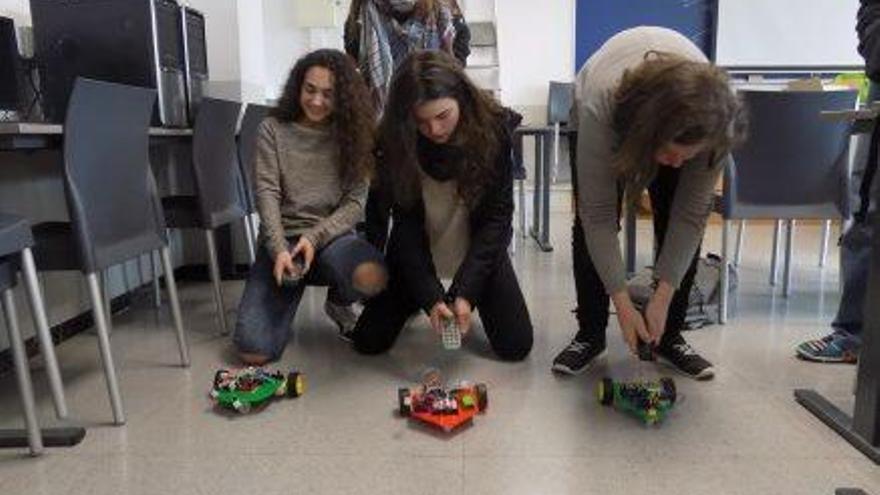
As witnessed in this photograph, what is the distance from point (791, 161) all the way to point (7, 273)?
7.04ft

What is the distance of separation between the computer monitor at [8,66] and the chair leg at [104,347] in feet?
3.03

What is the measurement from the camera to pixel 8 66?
203 cm

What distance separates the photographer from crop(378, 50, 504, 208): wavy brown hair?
155 cm

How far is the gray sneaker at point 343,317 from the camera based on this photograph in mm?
2086

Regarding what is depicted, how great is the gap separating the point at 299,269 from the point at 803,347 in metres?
1.39

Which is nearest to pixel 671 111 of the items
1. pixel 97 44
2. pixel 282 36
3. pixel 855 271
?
pixel 855 271

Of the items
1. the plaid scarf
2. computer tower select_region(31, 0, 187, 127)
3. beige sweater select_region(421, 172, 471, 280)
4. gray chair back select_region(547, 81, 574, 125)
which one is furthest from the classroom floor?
gray chair back select_region(547, 81, 574, 125)

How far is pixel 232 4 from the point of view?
2.79 metres

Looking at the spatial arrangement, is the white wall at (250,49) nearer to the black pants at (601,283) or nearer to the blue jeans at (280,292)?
the blue jeans at (280,292)

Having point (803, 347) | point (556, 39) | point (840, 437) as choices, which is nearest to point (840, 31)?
point (556, 39)

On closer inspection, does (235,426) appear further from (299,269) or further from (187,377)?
(299,269)

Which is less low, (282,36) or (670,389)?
(282,36)

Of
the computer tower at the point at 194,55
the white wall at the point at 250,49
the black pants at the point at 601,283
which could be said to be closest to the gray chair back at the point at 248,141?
the computer tower at the point at 194,55

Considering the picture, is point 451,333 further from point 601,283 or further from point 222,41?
point 222,41
